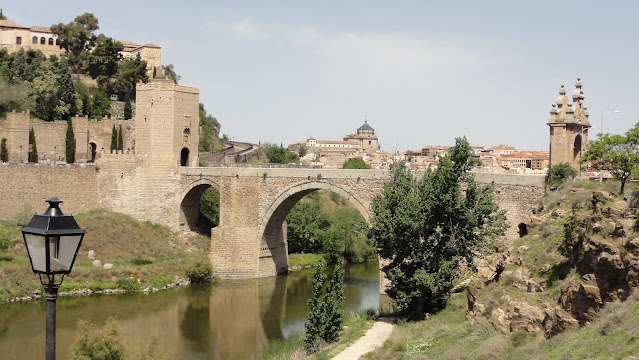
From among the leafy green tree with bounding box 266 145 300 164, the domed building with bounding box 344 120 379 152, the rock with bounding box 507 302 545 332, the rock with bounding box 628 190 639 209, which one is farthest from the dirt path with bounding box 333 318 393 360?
the domed building with bounding box 344 120 379 152

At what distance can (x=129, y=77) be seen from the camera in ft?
157

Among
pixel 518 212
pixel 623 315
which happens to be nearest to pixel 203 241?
pixel 518 212

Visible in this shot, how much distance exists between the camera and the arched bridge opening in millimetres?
32750

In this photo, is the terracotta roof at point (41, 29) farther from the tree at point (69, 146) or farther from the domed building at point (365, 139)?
the domed building at point (365, 139)

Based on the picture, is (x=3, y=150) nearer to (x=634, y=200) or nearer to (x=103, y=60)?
(x=103, y=60)

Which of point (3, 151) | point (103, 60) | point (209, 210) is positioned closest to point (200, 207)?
point (209, 210)

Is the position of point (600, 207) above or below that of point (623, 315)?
above

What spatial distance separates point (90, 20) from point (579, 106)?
136ft

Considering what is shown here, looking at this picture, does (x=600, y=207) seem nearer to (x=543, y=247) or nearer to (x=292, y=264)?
(x=543, y=247)

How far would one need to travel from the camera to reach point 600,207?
45.3ft

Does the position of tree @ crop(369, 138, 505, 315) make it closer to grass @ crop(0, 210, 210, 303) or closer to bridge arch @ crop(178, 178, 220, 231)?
grass @ crop(0, 210, 210, 303)

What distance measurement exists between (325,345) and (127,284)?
12806 millimetres

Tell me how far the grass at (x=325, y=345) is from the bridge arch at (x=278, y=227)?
27.4 feet

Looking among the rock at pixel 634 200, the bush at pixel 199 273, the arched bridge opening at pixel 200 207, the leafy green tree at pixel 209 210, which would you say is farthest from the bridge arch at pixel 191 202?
the rock at pixel 634 200
